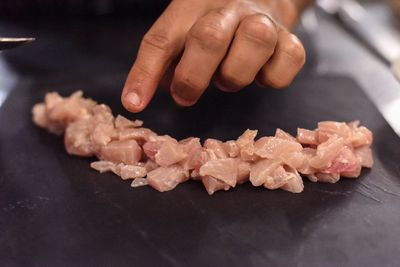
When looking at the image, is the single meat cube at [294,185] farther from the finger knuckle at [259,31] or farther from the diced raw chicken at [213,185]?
the finger knuckle at [259,31]

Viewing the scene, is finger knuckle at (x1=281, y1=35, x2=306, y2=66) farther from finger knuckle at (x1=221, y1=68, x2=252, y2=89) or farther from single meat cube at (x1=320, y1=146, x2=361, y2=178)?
single meat cube at (x1=320, y1=146, x2=361, y2=178)

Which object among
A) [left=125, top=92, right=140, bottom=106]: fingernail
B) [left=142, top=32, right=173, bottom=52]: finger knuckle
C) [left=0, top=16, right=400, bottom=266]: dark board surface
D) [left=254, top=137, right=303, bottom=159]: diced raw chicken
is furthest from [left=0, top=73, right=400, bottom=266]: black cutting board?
[left=142, top=32, right=173, bottom=52]: finger knuckle

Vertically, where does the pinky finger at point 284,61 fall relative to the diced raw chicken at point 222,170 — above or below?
above

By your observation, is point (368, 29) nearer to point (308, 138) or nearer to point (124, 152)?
point (308, 138)

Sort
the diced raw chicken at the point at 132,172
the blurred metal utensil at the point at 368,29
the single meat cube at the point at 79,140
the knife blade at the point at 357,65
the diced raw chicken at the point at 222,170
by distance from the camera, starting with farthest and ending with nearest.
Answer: the blurred metal utensil at the point at 368,29
the knife blade at the point at 357,65
the single meat cube at the point at 79,140
the diced raw chicken at the point at 132,172
the diced raw chicken at the point at 222,170

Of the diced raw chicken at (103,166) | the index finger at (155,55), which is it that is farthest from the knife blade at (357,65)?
the diced raw chicken at (103,166)

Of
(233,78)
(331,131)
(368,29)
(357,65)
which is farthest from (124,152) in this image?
(368,29)
